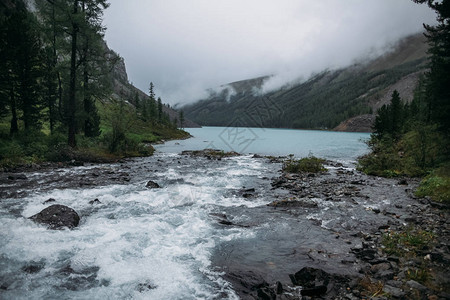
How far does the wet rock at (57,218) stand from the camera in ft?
28.3

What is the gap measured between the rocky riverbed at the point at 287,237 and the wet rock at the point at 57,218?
0.35 m

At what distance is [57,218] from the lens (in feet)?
29.1

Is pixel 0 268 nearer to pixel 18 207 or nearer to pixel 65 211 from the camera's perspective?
pixel 65 211

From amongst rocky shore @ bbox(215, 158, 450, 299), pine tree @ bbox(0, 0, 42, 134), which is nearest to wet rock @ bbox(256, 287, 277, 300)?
rocky shore @ bbox(215, 158, 450, 299)

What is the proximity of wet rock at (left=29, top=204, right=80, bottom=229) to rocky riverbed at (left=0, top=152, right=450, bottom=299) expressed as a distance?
13.9 inches

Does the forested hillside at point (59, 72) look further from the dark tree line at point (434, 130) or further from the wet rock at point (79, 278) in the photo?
the dark tree line at point (434, 130)

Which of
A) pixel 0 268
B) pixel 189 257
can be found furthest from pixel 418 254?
pixel 0 268

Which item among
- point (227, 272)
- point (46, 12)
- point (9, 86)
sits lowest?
point (227, 272)

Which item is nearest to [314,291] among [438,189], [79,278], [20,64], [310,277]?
[310,277]

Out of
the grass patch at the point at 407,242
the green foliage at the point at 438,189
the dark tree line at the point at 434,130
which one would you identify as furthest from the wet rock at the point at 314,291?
the dark tree line at the point at 434,130

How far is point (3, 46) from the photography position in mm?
24109

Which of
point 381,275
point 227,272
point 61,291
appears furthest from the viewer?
point 227,272

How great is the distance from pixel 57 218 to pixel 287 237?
858cm

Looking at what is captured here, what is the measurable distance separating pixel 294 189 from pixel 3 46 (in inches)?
1233
